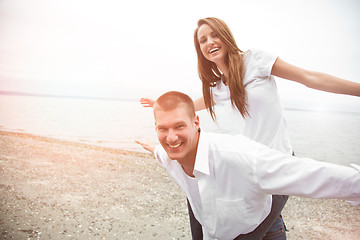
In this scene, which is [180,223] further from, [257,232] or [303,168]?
[303,168]

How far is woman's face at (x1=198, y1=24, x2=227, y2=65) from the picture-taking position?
191 centimetres

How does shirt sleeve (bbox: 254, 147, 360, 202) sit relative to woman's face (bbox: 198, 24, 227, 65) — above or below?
below

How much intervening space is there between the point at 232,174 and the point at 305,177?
1.21 feet

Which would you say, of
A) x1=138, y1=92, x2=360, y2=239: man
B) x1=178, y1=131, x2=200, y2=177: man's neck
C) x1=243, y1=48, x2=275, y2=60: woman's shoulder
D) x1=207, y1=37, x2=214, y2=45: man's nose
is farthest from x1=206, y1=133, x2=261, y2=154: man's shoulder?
x1=207, y1=37, x2=214, y2=45: man's nose

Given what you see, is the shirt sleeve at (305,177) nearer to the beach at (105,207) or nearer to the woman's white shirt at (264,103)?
the woman's white shirt at (264,103)

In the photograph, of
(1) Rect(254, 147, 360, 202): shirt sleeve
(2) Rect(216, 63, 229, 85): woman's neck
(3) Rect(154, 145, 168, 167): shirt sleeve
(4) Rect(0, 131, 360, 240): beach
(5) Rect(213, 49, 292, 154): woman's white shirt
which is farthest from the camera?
(4) Rect(0, 131, 360, 240): beach

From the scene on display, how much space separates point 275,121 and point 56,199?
12.4 ft

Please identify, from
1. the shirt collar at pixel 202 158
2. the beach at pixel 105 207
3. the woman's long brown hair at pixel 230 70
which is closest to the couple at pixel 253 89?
the woman's long brown hair at pixel 230 70

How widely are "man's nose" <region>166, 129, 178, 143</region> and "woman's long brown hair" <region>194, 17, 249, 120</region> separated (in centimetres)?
52

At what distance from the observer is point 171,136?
1534mm

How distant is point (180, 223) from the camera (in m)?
3.61

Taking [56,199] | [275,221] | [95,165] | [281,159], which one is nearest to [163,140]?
[281,159]

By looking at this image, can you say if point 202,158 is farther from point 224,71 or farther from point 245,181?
point 224,71

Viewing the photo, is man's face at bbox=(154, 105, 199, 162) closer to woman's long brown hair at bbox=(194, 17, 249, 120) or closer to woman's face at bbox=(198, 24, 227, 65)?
woman's long brown hair at bbox=(194, 17, 249, 120)
